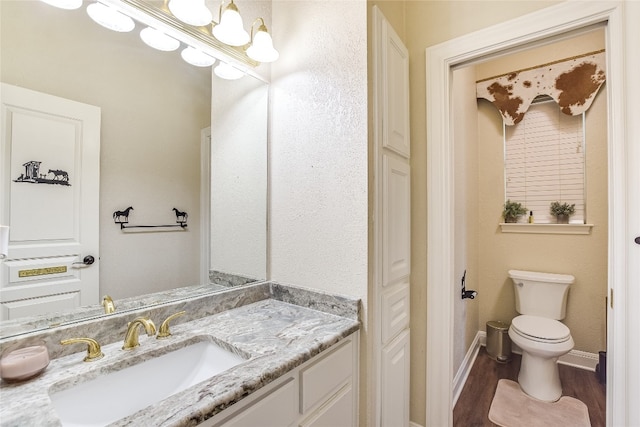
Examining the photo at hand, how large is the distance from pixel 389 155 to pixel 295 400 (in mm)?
996

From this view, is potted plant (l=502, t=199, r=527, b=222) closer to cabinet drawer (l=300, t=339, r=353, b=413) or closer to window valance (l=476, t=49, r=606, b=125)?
window valance (l=476, t=49, r=606, b=125)

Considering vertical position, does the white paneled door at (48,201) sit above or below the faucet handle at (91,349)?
above

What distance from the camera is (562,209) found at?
7.93 feet

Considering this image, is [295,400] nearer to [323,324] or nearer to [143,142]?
[323,324]

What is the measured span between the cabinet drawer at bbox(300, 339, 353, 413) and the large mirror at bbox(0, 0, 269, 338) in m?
0.57

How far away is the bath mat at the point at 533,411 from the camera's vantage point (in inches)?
68.9

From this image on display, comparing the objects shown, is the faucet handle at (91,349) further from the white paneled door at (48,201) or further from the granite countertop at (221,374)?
the white paneled door at (48,201)

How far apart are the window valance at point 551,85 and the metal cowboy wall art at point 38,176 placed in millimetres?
3103

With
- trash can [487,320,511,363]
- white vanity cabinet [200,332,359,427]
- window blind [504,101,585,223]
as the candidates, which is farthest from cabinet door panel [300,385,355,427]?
window blind [504,101,585,223]

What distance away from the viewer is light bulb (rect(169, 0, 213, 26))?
3.45ft

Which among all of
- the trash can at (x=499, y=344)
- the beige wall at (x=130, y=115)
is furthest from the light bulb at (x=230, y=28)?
the trash can at (x=499, y=344)

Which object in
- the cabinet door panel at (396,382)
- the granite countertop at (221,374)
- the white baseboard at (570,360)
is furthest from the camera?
the white baseboard at (570,360)

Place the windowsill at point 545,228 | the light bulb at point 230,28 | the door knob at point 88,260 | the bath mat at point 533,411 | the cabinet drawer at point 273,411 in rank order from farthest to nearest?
the windowsill at point 545,228
the bath mat at point 533,411
the light bulb at point 230,28
the door knob at point 88,260
the cabinet drawer at point 273,411

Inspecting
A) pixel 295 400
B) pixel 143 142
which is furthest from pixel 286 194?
pixel 295 400
